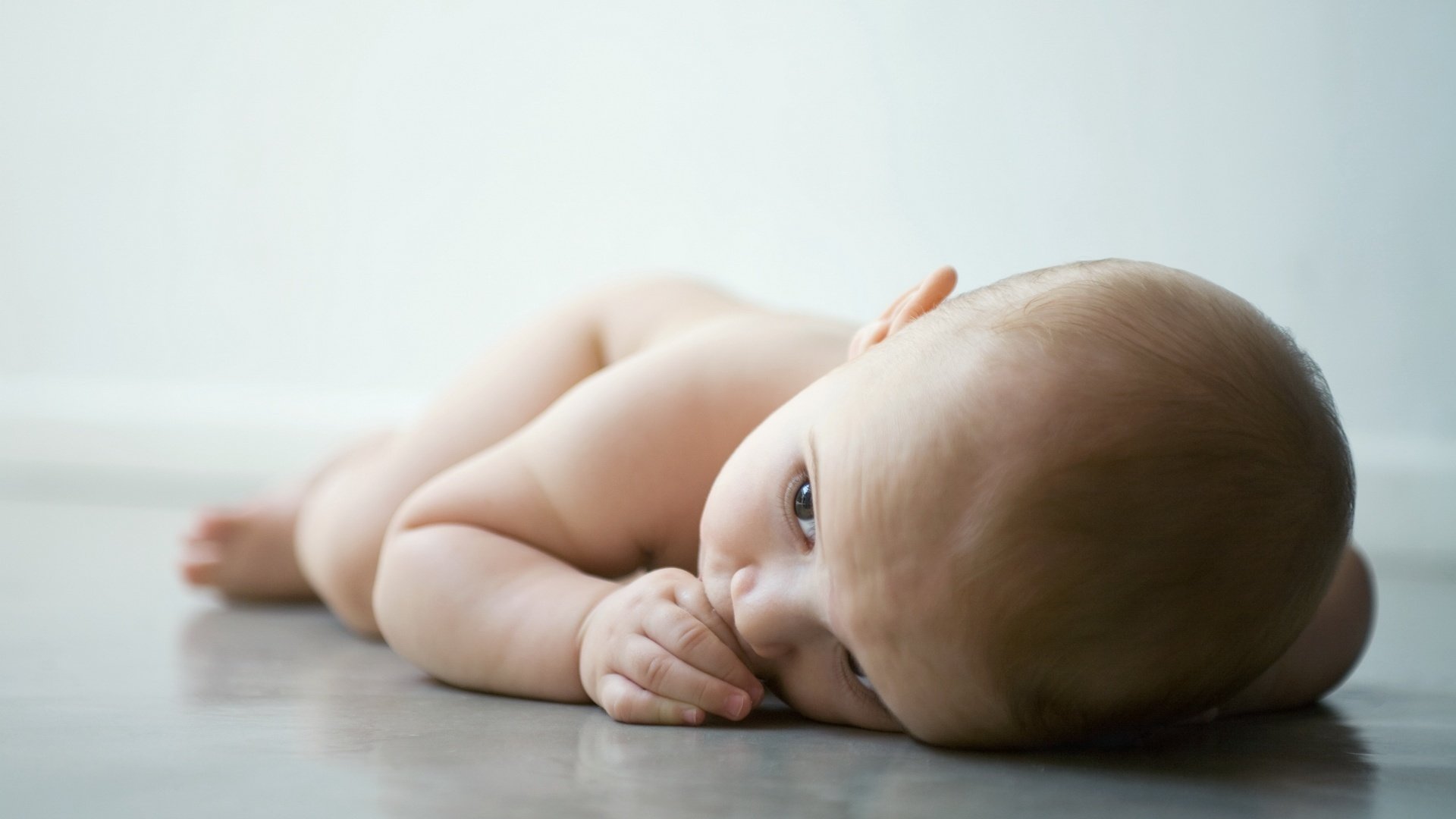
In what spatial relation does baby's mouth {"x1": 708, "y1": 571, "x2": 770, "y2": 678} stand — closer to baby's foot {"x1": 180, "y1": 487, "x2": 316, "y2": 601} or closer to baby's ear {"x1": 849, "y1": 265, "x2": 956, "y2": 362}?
baby's ear {"x1": 849, "y1": 265, "x2": 956, "y2": 362}

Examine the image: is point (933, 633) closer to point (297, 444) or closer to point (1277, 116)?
point (1277, 116)

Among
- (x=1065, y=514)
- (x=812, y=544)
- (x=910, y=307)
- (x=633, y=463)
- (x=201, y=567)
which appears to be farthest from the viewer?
(x=201, y=567)

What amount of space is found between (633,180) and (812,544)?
6.05 ft

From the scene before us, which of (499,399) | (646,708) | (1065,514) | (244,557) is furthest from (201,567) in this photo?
(1065,514)

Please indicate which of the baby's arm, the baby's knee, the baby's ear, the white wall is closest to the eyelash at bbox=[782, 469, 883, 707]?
the baby's ear

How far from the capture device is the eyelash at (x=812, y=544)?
696 millimetres

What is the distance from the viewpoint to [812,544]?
69cm

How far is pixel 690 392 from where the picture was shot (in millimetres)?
957

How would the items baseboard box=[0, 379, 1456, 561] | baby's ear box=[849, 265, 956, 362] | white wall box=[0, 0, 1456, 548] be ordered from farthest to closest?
baseboard box=[0, 379, 1456, 561], white wall box=[0, 0, 1456, 548], baby's ear box=[849, 265, 956, 362]

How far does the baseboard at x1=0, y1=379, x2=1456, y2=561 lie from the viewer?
2500 millimetres

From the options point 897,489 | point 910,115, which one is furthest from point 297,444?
point 897,489

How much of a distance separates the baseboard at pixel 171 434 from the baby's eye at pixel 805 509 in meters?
1.92

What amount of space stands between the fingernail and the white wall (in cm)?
156

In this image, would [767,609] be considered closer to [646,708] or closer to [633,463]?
[646,708]
